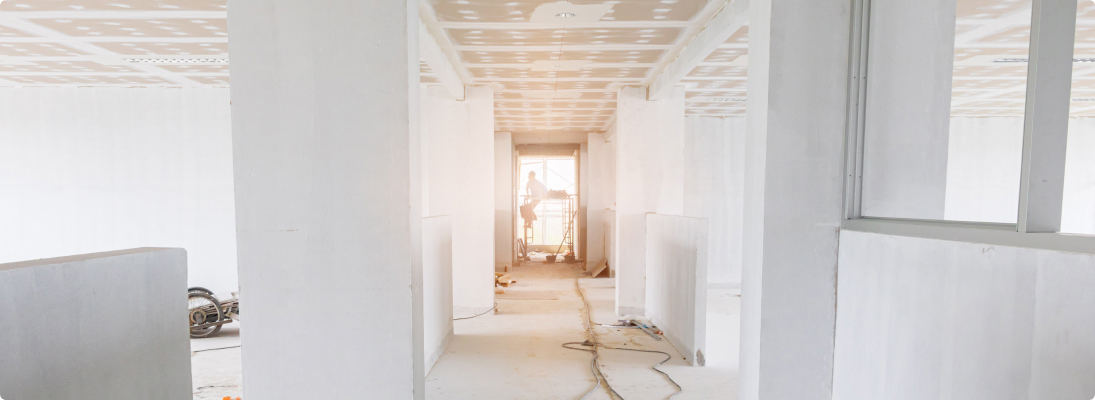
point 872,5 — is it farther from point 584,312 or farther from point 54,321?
point 584,312

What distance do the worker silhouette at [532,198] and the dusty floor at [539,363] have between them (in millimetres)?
7473

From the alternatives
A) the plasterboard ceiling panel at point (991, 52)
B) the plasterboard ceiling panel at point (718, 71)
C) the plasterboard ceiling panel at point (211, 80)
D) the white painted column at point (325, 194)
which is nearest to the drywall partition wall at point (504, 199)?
the plasterboard ceiling panel at point (211, 80)

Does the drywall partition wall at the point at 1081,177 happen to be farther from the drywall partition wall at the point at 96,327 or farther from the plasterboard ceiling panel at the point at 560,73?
the drywall partition wall at the point at 96,327

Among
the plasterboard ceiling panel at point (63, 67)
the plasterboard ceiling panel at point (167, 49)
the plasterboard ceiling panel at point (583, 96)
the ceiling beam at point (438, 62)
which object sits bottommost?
the ceiling beam at point (438, 62)

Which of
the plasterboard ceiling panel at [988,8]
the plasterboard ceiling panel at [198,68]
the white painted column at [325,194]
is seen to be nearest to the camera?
the white painted column at [325,194]

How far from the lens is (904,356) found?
1.96 metres

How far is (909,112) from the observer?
2.41m

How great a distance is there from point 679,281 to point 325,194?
3724 mm

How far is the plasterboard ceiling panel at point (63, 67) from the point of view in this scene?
5766 millimetres

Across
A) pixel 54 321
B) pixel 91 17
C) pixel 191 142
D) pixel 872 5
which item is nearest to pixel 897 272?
pixel 872 5

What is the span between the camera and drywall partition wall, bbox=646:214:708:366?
4.52m

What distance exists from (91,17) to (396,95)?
3740 mm

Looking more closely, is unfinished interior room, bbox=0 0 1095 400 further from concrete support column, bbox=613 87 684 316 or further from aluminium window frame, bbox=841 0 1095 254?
concrete support column, bbox=613 87 684 316

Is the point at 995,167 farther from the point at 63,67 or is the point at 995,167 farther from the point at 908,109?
the point at 63,67
